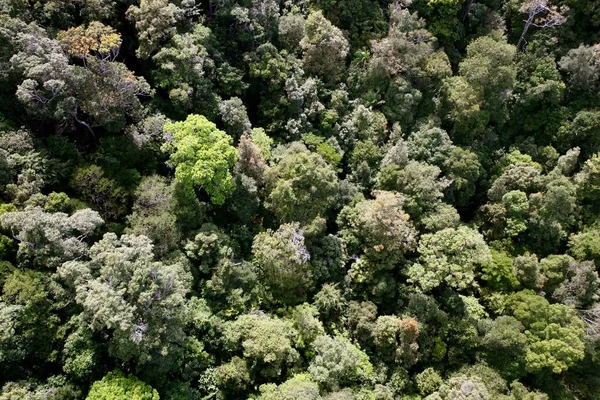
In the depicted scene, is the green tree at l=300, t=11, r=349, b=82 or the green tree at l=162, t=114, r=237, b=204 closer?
the green tree at l=162, t=114, r=237, b=204

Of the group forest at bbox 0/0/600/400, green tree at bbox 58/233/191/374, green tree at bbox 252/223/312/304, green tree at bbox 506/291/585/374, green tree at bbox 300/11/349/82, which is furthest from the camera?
green tree at bbox 300/11/349/82

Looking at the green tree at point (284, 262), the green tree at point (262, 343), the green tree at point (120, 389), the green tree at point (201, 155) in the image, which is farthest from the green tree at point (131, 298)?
the green tree at point (284, 262)

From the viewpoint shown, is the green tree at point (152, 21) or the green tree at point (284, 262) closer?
the green tree at point (284, 262)

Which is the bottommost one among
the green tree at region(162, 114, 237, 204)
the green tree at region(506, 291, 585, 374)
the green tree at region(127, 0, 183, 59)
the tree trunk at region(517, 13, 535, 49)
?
the green tree at region(506, 291, 585, 374)

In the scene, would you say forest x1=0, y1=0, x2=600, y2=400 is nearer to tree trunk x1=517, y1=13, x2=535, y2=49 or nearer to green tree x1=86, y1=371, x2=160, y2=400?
green tree x1=86, y1=371, x2=160, y2=400

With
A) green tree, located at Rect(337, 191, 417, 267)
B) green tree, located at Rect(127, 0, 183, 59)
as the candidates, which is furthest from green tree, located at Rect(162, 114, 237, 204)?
green tree, located at Rect(337, 191, 417, 267)

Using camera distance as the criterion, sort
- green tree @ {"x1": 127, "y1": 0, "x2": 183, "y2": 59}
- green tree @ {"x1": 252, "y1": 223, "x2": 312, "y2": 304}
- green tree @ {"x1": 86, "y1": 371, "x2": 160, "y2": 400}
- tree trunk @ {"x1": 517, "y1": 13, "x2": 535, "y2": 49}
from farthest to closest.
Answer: tree trunk @ {"x1": 517, "y1": 13, "x2": 535, "y2": 49}, green tree @ {"x1": 127, "y1": 0, "x2": 183, "y2": 59}, green tree @ {"x1": 252, "y1": 223, "x2": 312, "y2": 304}, green tree @ {"x1": 86, "y1": 371, "x2": 160, "y2": 400}

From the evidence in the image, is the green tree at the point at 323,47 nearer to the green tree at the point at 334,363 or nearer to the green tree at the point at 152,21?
the green tree at the point at 152,21
